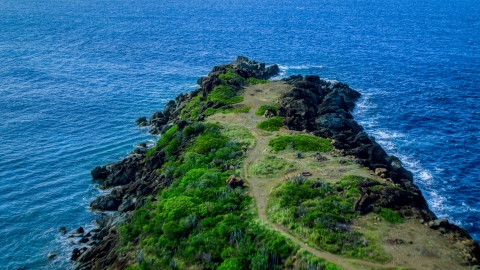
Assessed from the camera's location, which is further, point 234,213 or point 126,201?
point 126,201

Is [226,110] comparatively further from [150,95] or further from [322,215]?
[322,215]

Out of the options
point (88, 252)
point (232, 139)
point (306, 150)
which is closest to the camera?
point (88, 252)

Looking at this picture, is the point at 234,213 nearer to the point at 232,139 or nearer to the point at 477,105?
the point at 232,139

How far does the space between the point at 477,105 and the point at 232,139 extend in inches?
2634

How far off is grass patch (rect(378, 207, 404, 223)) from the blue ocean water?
20.2 metres

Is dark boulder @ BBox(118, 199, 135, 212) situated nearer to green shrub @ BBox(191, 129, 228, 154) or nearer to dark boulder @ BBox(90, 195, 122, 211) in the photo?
dark boulder @ BBox(90, 195, 122, 211)

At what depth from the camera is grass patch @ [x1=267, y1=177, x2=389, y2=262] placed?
1606 inches

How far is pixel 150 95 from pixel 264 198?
66852mm

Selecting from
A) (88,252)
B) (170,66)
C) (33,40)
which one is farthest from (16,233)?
(33,40)

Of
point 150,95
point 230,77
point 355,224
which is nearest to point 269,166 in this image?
point 355,224

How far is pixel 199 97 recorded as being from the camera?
94.6 meters

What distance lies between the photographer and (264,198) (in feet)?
166

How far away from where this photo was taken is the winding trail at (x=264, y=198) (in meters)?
39.1

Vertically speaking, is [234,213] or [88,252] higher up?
[234,213]
